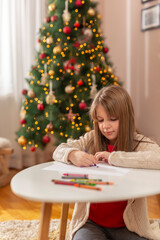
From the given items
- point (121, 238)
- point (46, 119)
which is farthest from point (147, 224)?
point (46, 119)

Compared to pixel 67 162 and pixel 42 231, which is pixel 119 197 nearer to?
pixel 42 231

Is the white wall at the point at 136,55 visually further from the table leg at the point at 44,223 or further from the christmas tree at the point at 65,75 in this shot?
the table leg at the point at 44,223

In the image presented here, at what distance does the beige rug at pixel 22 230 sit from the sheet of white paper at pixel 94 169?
74cm

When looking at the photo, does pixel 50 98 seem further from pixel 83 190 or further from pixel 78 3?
pixel 83 190

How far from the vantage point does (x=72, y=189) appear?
86cm

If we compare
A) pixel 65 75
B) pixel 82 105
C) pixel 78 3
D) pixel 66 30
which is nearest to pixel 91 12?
pixel 78 3

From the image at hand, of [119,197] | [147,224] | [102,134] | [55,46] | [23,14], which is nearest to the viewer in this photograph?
[119,197]

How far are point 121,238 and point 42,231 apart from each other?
1.42 feet

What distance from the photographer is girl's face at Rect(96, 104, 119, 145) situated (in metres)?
1.26

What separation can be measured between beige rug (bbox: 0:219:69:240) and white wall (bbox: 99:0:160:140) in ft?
5.78

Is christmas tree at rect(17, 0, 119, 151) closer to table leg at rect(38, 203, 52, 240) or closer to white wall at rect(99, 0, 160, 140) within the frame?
white wall at rect(99, 0, 160, 140)

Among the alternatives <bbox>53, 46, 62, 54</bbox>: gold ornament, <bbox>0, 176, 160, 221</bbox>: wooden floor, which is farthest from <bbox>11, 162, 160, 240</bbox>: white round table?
<bbox>53, 46, 62, 54</bbox>: gold ornament

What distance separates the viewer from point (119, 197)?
2.60ft

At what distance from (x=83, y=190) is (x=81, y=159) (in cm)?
31
